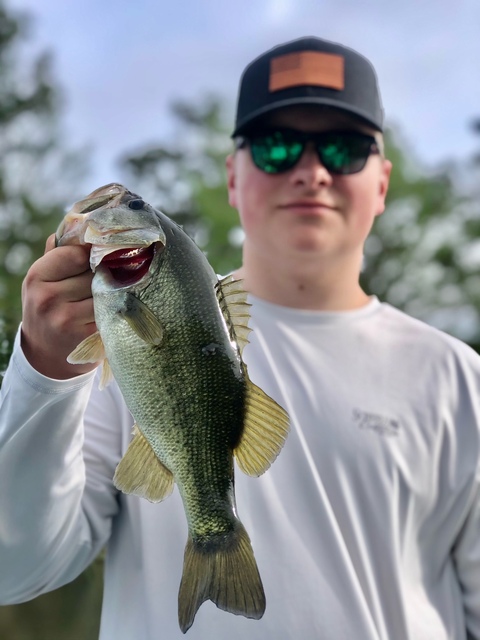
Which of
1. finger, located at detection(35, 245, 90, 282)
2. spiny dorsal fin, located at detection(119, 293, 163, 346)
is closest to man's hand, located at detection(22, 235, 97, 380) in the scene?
finger, located at detection(35, 245, 90, 282)

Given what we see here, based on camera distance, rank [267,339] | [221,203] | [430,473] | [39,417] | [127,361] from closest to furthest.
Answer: [127,361] → [39,417] → [430,473] → [267,339] → [221,203]

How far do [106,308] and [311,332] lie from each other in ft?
3.53

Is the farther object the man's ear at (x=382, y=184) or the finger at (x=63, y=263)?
the man's ear at (x=382, y=184)

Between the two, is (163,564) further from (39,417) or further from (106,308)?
(106,308)

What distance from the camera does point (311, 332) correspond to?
210 cm

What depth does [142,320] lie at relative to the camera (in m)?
1.11

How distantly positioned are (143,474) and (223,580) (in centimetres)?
24

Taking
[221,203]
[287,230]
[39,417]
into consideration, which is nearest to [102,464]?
[39,417]

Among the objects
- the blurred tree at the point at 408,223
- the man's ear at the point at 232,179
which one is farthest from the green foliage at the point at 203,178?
the man's ear at the point at 232,179

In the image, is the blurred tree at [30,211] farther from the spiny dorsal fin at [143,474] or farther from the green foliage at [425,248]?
the green foliage at [425,248]

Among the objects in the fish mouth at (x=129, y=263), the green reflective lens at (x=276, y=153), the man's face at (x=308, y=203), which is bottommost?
the fish mouth at (x=129, y=263)

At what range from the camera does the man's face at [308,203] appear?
2043mm

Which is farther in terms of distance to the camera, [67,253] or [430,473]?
[430,473]

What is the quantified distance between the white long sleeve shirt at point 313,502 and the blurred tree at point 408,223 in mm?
8866
